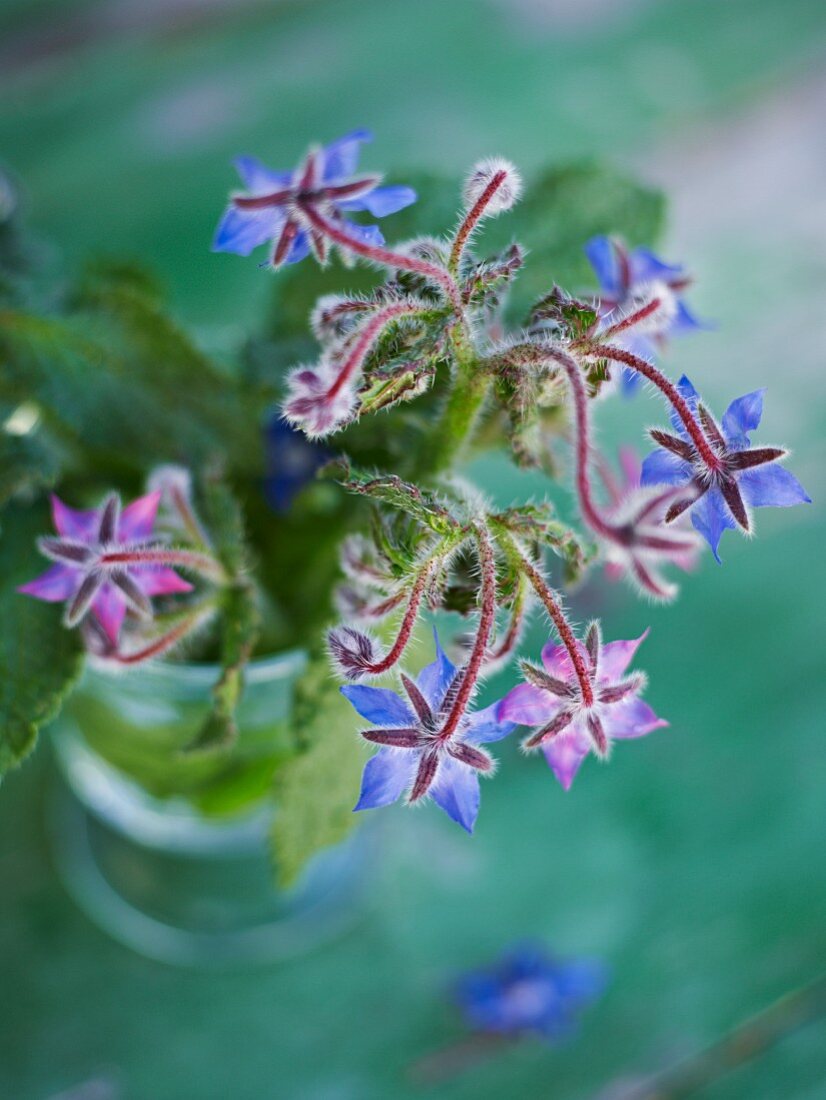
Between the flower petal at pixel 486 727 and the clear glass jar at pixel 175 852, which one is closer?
the flower petal at pixel 486 727

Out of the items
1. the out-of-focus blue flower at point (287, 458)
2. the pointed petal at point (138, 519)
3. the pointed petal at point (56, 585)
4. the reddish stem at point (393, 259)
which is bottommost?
the reddish stem at point (393, 259)

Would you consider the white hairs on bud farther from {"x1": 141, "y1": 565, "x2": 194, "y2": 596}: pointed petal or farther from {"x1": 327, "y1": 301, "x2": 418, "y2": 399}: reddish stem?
{"x1": 141, "y1": 565, "x2": 194, "y2": 596}: pointed petal

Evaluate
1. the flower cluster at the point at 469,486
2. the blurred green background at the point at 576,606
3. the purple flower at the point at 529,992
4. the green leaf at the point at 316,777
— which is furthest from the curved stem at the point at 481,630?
the purple flower at the point at 529,992

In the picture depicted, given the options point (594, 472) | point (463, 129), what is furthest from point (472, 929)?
point (463, 129)

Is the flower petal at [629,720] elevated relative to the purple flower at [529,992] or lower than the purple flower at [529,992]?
lower

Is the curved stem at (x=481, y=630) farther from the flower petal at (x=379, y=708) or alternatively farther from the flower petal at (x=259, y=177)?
the flower petal at (x=259, y=177)

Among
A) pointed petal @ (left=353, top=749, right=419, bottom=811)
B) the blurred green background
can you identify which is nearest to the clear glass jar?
the blurred green background
